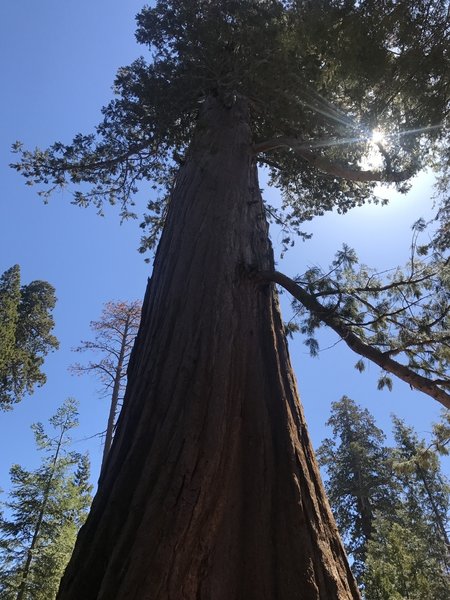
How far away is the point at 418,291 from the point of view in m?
4.88

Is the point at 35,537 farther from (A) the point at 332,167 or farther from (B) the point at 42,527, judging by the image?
(A) the point at 332,167

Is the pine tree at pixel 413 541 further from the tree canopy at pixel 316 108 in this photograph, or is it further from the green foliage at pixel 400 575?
the tree canopy at pixel 316 108

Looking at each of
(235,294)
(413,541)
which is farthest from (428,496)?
(235,294)

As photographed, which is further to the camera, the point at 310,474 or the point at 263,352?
the point at 263,352

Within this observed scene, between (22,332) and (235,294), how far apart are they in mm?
18628

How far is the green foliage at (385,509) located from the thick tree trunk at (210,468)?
9.43 m

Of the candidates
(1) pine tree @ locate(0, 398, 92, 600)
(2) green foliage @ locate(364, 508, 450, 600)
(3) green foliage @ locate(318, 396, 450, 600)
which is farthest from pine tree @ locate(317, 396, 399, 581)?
(1) pine tree @ locate(0, 398, 92, 600)

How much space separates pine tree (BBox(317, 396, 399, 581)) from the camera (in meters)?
20.9

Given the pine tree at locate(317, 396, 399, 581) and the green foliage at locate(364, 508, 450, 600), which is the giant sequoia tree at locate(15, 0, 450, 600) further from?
the pine tree at locate(317, 396, 399, 581)

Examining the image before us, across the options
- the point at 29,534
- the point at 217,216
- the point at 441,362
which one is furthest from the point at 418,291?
the point at 29,534

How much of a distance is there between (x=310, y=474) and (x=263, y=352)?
35.9 inches

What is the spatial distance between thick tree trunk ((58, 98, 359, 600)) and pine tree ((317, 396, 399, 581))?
63.9 feet

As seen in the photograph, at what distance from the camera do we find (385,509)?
67.3 ft

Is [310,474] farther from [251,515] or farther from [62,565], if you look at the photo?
[62,565]
